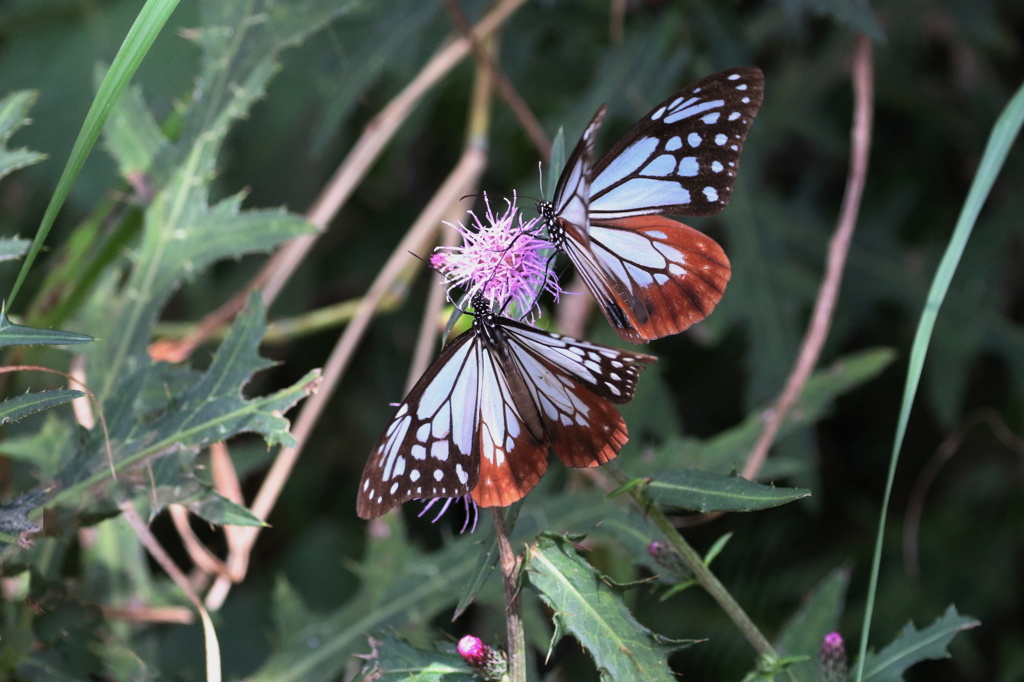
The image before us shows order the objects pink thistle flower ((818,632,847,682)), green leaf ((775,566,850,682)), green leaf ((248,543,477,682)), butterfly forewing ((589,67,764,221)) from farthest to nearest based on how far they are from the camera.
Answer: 1. green leaf ((248,543,477,682))
2. green leaf ((775,566,850,682))
3. pink thistle flower ((818,632,847,682))
4. butterfly forewing ((589,67,764,221))

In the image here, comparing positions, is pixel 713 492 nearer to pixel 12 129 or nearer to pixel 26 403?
pixel 26 403

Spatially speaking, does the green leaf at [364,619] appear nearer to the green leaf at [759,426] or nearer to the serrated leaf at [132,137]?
the green leaf at [759,426]

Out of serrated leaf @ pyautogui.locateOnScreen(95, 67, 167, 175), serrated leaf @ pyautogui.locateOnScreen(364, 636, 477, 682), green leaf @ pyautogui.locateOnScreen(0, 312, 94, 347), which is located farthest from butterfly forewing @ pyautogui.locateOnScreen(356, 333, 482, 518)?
serrated leaf @ pyautogui.locateOnScreen(95, 67, 167, 175)

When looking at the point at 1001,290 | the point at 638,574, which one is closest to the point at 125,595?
the point at 638,574

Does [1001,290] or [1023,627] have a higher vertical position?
[1001,290]

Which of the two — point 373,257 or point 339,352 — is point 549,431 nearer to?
point 339,352

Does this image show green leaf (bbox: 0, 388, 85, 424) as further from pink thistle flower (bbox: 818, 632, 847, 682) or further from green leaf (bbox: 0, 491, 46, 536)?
pink thistle flower (bbox: 818, 632, 847, 682)
